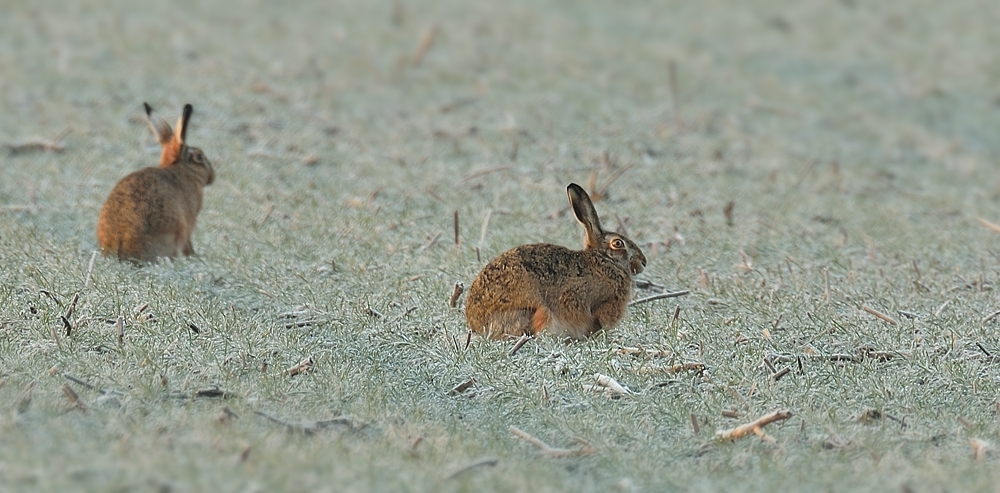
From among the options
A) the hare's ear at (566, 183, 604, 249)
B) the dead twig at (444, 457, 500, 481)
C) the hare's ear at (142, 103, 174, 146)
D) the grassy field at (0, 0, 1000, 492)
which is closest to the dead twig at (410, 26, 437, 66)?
the grassy field at (0, 0, 1000, 492)

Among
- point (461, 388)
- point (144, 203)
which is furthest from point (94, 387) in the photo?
point (144, 203)

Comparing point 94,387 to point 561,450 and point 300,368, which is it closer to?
point 300,368

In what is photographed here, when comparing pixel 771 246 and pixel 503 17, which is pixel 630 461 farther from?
pixel 503 17

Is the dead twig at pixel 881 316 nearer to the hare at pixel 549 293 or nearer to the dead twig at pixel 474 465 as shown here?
the hare at pixel 549 293

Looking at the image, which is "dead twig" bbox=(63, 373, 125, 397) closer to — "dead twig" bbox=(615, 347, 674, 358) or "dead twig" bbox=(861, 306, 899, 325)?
"dead twig" bbox=(615, 347, 674, 358)

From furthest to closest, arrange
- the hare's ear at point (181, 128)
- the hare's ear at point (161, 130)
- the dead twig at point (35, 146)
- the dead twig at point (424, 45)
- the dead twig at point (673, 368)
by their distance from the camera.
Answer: the dead twig at point (424, 45), the dead twig at point (35, 146), the hare's ear at point (161, 130), the hare's ear at point (181, 128), the dead twig at point (673, 368)

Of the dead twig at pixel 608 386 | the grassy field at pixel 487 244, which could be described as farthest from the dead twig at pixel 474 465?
the dead twig at pixel 608 386
